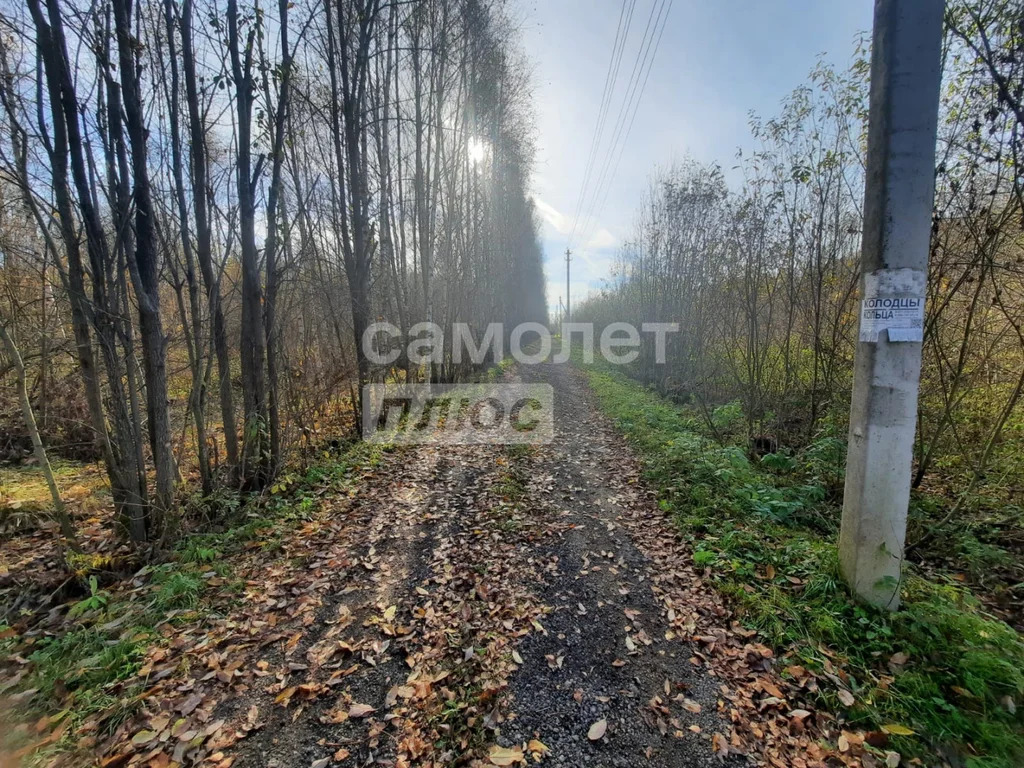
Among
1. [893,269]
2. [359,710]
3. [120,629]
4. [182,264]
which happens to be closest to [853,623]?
[893,269]

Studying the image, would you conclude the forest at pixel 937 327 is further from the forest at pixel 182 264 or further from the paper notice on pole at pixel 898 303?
the forest at pixel 182 264

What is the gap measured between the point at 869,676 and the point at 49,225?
6.75m

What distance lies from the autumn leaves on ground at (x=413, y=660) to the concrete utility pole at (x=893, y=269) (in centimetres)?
100

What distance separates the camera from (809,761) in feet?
5.83

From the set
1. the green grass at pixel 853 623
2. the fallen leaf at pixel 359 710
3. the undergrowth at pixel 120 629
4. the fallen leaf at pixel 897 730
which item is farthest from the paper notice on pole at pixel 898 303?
the undergrowth at pixel 120 629

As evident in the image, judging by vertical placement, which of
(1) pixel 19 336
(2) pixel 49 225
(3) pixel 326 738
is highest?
(2) pixel 49 225

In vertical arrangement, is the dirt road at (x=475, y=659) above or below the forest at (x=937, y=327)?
below

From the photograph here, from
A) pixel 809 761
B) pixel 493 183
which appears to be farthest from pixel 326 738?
pixel 493 183

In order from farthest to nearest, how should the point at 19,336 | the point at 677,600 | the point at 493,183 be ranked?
the point at 493,183 < the point at 19,336 < the point at 677,600

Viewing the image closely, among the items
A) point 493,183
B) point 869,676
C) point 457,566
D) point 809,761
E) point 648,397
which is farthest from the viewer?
point 493,183

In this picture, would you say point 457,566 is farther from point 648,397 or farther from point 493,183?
point 493,183

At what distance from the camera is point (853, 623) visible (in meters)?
2.39

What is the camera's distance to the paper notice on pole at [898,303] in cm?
220

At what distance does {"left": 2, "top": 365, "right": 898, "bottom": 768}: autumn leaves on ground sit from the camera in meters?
1.90
